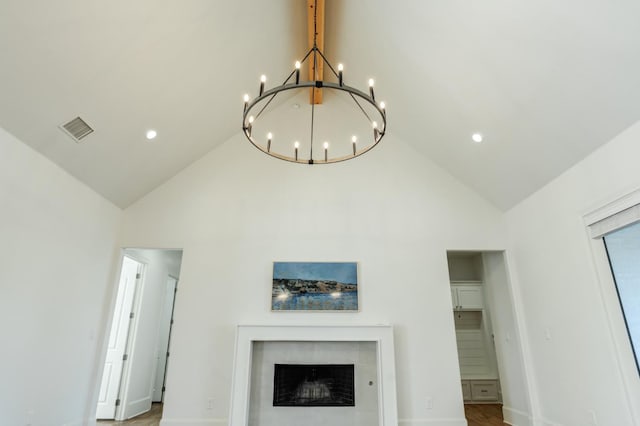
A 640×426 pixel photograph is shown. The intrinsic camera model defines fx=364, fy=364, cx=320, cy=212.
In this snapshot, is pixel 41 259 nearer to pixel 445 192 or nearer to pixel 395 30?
pixel 395 30

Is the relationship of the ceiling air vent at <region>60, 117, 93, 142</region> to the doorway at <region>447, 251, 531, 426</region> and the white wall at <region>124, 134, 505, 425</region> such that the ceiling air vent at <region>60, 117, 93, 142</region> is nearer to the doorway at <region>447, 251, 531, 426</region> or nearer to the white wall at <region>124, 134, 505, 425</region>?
the white wall at <region>124, 134, 505, 425</region>

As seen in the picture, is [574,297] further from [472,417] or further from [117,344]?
[117,344]

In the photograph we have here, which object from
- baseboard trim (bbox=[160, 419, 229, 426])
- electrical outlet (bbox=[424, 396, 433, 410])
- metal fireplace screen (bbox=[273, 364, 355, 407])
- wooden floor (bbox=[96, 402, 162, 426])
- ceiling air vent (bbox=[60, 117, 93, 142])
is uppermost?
ceiling air vent (bbox=[60, 117, 93, 142])

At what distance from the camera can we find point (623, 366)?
329cm

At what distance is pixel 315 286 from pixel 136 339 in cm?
298

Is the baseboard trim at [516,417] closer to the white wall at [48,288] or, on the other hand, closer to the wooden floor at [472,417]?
the wooden floor at [472,417]

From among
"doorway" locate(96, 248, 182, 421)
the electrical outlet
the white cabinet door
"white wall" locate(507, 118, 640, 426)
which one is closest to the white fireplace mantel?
the electrical outlet

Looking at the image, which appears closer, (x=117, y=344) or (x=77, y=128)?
(x=77, y=128)

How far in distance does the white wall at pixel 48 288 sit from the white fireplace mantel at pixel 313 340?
187cm

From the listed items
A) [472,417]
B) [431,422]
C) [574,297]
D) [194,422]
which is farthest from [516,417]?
[194,422]

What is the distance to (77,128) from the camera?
3.83m

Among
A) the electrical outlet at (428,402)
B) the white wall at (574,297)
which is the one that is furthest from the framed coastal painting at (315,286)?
the white wall at (574,297)

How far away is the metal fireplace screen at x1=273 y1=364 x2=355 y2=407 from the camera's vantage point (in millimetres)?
4621

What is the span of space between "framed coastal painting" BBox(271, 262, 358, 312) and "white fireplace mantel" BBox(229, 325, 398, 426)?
30 centimetres
